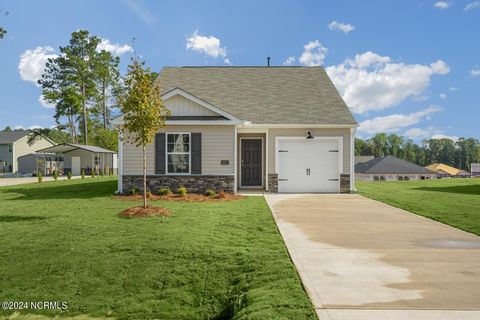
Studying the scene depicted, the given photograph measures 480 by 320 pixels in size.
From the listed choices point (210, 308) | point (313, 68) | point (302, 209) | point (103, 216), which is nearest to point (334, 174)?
point (302, 209)

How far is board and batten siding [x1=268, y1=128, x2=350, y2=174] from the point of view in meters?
15.0

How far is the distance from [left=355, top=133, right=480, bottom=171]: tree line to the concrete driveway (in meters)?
107

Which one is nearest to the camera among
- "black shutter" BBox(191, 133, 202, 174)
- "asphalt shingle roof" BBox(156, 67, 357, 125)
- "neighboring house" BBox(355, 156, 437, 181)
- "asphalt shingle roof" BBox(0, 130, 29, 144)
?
"black shutter" BBox(191, 133, 202, 174)

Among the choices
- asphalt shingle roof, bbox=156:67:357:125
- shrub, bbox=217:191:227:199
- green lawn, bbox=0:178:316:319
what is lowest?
green lawn, bbox=0:178:316:319

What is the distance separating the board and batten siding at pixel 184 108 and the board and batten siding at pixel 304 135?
2933mm

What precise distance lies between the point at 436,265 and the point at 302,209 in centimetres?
536

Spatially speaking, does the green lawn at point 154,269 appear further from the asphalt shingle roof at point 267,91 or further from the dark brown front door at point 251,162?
the asphalt shingle roof at point 267,91

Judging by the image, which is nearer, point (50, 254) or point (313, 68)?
point (50, 254)

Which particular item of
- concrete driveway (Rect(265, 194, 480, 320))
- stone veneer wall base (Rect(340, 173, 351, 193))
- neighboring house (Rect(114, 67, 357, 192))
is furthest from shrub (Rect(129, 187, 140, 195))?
stone veneer wall base (Rect(340, 173, 351, 193))

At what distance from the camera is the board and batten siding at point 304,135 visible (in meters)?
15.0

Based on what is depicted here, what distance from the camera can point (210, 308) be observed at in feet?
15.3

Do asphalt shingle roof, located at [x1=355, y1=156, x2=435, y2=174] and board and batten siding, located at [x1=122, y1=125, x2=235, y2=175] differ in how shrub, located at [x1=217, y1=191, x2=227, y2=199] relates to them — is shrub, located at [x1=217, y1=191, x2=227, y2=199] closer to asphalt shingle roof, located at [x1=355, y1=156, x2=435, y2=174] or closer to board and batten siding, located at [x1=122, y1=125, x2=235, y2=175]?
board and batten siding, located at [x1=122, y1=125, x2=235, y2=175]

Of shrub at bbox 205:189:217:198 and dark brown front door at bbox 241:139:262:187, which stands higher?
dark brown front door at bbox 241:139:262:187

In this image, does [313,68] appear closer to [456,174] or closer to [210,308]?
[210,308]
